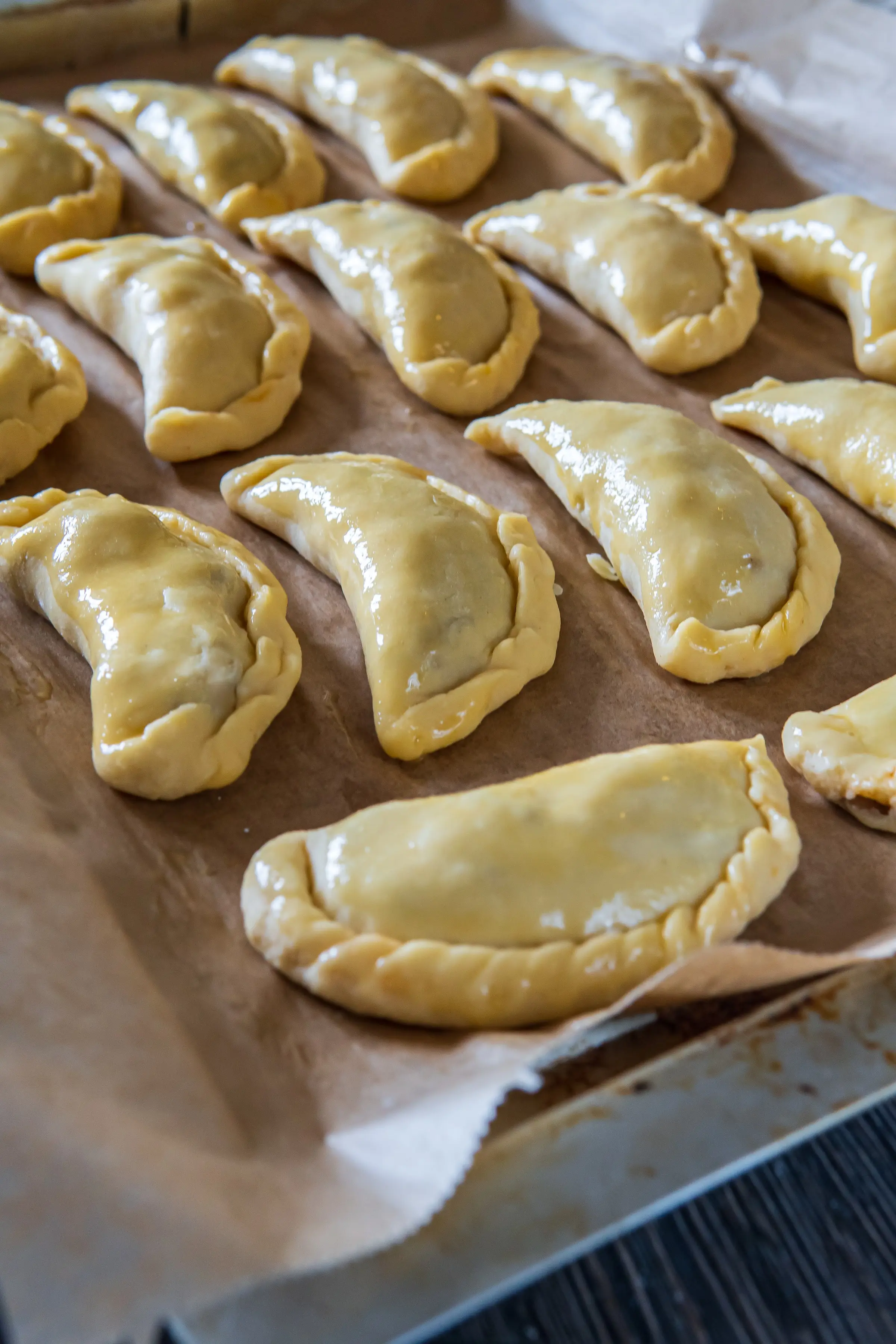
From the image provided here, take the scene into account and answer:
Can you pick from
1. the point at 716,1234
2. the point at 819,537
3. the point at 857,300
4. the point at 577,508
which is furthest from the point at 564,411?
the point at 716,1234

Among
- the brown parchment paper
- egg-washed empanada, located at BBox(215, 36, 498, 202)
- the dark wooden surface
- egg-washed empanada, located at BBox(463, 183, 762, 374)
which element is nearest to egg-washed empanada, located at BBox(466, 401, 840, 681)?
the brown parchment paper

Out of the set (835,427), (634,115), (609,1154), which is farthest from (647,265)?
(609,1154)

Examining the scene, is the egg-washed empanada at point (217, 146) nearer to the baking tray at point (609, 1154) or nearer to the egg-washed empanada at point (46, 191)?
the egg-washed empanada at point (46, 191)

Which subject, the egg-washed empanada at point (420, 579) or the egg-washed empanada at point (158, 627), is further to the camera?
the egg-washed empanada at point (420, 579)

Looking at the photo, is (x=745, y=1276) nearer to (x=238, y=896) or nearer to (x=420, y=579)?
(x=238, y=896)

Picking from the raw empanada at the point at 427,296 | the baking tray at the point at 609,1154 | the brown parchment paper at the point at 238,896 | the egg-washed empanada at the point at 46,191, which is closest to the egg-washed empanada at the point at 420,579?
the brown parchment paper at the point at 238,896

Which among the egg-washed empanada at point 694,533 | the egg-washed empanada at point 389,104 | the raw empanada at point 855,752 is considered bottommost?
the raw empanada at point 855,752
